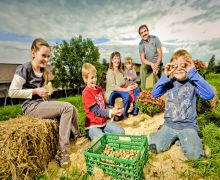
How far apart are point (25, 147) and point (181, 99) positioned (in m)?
2.51

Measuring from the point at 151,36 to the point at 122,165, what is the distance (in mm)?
5007

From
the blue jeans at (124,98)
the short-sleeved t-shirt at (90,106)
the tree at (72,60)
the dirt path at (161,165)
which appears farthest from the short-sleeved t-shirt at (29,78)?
the tree at (72,60)

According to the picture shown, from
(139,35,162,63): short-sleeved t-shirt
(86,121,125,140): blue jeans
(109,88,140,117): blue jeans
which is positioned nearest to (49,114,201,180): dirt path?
(86,121,125,140): blue jeans

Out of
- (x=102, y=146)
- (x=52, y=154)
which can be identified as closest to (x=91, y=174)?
(x=102, y=146)

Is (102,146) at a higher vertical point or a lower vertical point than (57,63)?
lower

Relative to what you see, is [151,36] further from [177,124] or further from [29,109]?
[29,109]

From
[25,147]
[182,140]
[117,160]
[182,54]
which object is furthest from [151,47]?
[25,147]

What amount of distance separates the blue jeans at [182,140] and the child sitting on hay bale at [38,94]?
1466 millimetres

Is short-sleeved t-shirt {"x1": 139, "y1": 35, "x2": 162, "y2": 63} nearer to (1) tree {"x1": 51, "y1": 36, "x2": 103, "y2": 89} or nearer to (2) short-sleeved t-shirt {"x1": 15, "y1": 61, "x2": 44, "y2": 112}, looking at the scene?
(2) short-sleeved t-shirt {"x1": 15, "y1": 61, "x2": 44, "y2": 112}

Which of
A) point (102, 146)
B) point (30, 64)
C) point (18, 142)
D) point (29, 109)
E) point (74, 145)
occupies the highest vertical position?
point (30, 64)

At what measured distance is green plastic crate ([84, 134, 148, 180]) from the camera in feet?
7.19

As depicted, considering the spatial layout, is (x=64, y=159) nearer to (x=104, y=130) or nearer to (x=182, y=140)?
(x=104, y=130)

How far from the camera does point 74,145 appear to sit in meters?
3.90

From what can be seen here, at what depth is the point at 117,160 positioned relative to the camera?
2242 millimetres
